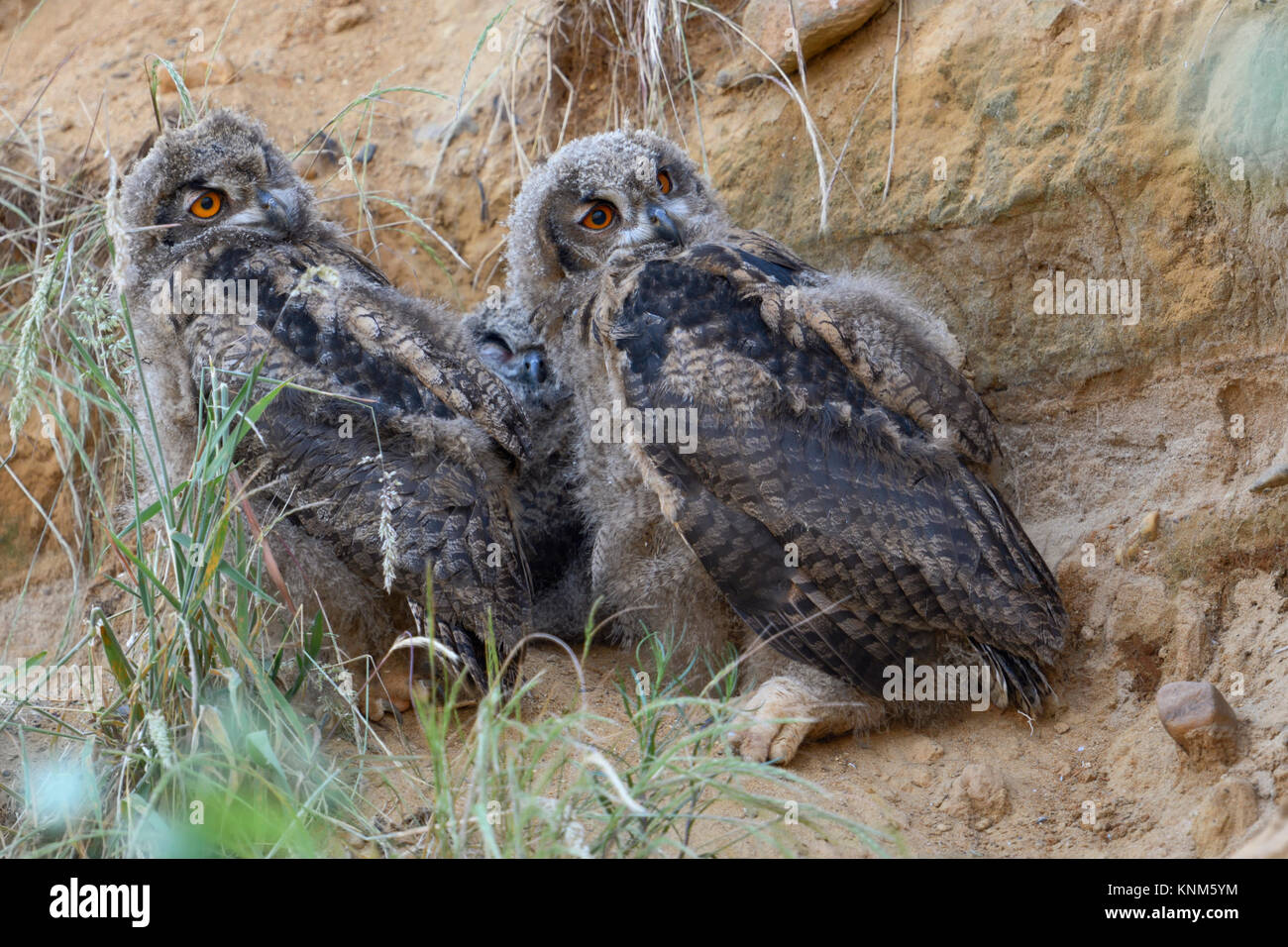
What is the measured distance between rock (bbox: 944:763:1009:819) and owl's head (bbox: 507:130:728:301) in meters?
1.91

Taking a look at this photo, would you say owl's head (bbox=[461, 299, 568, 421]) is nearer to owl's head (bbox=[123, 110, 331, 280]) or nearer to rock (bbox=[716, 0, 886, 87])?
owl's head (bbox=[123, 110, 331, 280])

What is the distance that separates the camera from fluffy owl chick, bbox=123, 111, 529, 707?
3541mm

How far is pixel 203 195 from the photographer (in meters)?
3.97

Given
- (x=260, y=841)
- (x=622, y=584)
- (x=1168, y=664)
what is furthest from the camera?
(x=622, y=584)

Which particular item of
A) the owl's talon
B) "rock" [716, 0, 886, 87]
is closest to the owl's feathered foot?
the owl's talon

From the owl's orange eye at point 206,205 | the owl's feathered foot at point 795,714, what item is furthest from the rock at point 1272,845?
the owl's orange eye at point 206,205

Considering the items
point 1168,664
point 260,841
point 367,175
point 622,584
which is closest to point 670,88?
point 367,175

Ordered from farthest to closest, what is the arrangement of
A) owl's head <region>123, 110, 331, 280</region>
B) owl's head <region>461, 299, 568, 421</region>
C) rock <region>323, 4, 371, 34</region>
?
rock <region>323, 4, 371, 34</region> < owl's head <region>461, 299, 568, 421</region> < owl's head <region>123, 110, 331, 280</region>

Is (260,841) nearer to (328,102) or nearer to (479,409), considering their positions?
(479,409)

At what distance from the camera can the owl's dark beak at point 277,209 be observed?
4.02 metres

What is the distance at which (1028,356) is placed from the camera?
14.0 ft

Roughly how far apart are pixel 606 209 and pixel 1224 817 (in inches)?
102

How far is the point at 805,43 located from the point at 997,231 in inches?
43.7

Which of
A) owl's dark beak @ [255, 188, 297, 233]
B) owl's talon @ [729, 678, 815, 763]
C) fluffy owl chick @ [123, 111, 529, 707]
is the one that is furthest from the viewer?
owl's dark beak @ [255, 188, 297, 233]
